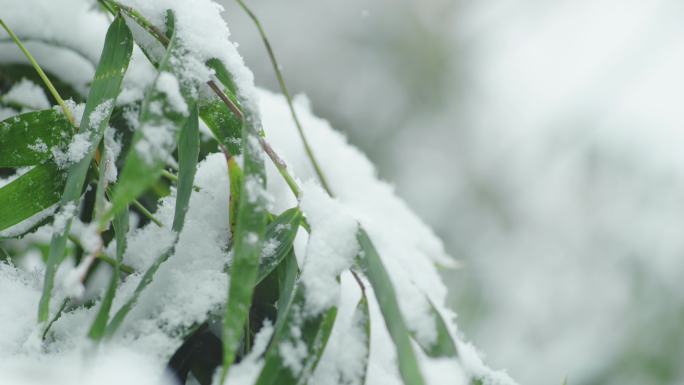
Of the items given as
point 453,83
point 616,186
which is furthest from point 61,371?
point 453,83

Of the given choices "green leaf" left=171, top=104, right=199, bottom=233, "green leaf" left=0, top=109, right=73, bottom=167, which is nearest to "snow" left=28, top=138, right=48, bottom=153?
"green leaf" left=0, top=109, right=73, bottom=167

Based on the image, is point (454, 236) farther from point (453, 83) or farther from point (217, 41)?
point (217, 41)

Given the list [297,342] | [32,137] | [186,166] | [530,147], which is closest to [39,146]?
[32,137]

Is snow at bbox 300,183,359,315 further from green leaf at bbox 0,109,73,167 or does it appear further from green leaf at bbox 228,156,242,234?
green leaf at bbox 0,109,73,167

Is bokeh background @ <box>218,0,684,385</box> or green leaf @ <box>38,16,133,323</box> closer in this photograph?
green leaf @ <box>38,16,133,323</box>

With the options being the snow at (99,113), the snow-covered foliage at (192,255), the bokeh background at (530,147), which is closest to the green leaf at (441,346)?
the snow-covered foliage at (192,255)

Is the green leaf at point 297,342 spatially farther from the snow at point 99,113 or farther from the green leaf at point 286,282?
the snow at point 99,113
